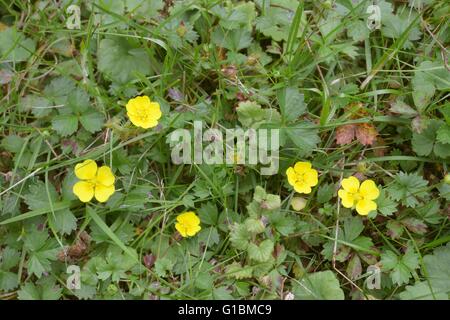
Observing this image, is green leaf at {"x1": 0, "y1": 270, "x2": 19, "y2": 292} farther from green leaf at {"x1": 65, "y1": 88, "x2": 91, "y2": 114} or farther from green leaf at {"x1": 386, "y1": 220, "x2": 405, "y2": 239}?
green leaf at {"x1": 386, "y1": 220, "x2": 405, "y2": 239}

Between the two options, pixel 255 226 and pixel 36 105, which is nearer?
pixel 255 226

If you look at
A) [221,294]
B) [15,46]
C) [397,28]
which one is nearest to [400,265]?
[221,294]

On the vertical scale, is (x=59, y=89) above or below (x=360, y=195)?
above

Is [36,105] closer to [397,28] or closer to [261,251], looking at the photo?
[261,251]

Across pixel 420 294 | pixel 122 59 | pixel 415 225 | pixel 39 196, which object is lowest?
pixel 420 294

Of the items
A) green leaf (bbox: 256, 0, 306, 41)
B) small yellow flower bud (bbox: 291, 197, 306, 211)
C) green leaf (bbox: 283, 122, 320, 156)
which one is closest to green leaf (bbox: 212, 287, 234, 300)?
small yellow flower bud (bbox: 291, 197, 306, 211)
